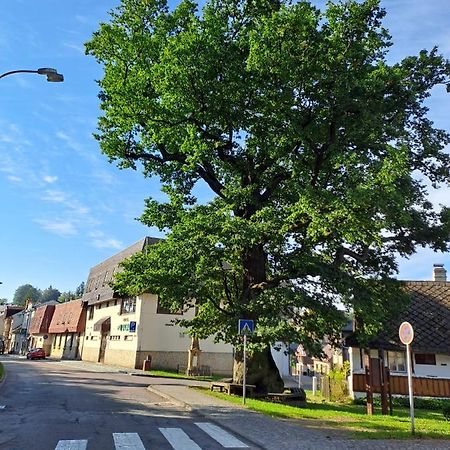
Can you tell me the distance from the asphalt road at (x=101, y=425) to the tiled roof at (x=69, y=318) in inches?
1567

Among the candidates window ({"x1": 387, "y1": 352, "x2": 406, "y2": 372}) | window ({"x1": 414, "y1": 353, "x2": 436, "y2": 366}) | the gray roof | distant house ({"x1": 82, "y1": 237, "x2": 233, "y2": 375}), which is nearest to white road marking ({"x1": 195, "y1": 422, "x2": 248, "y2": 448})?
window ({"x1": 387, "y1": 352, "x2": 406, "y2": 372})

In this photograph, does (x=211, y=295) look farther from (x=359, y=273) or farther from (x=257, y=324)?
(x=359, y=273)

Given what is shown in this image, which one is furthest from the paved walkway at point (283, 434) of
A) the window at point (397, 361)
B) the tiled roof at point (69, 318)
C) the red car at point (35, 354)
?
the red car at point (35, 354)

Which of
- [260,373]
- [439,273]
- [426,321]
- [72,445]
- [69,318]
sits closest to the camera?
[72,445]

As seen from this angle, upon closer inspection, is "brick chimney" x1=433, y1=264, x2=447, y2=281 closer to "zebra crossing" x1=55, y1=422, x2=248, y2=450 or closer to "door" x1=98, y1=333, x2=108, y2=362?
"zebra crossing" x1=55, y1=422, x2=248, y2=450

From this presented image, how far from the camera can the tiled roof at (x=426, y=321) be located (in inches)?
939

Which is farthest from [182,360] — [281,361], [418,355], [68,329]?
[68,329]

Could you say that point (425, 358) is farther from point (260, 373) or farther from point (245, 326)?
point (245, 326)

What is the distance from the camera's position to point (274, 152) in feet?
58.5

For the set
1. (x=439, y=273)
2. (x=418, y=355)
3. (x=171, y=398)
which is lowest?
(x=171, y=398)

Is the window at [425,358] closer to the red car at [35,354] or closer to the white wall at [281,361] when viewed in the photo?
the white wall at [281,361]

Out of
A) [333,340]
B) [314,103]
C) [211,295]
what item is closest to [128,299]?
[211,295]

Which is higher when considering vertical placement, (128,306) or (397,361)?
(128,306)

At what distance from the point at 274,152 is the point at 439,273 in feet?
72.0
